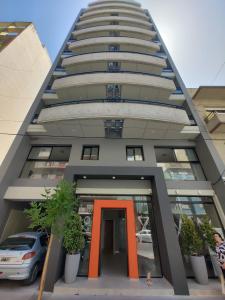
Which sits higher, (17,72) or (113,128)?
(17,72)

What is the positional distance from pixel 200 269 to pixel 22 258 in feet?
21.4

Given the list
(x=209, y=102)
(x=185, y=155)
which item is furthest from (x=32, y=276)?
(x=209, y=102)

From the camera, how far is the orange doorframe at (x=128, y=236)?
21.5 ft

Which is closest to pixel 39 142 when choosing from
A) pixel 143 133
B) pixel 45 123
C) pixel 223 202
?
pixel 45 123

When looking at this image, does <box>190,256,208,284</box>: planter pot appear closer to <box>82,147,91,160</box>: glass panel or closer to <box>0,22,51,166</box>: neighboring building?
<box>82,147,91,160</box>: glass panel

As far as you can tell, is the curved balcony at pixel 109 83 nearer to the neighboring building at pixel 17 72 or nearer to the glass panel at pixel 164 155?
the glass panel at pixel 164 155

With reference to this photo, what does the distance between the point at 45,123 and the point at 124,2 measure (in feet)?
70.4

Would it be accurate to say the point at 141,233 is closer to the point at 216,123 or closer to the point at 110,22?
the point at 216,123

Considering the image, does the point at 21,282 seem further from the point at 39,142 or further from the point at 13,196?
the point at 39,142

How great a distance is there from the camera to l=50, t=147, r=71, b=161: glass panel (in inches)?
384

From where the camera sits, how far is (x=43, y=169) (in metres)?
9.45

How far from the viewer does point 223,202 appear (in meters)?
7.67

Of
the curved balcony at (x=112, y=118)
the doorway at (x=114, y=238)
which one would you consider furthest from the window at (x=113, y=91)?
the doorway at (x=114, y=238)

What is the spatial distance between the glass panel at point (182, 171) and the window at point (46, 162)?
18.9 feet
